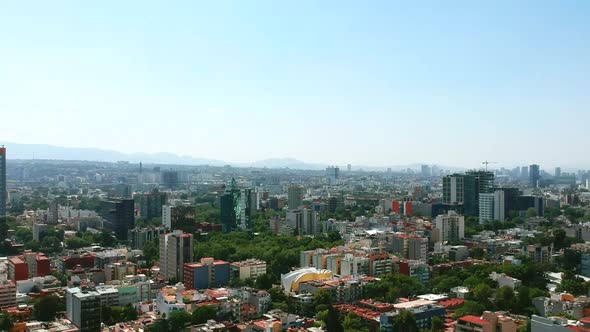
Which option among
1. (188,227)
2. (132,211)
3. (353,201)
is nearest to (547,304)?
(188,227)

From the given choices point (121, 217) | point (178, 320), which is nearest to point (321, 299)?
point (178, 320)

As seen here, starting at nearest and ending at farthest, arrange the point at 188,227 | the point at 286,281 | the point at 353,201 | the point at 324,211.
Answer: the point at 286,281
the point at 188,227
the point at 324,211
the point at 353,201

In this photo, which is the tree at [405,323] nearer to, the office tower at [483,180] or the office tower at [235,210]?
the office tower at [235,210]

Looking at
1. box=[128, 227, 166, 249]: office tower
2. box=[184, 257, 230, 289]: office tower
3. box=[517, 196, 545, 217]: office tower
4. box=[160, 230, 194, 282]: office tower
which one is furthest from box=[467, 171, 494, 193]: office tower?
box=[184, 257, 230, 289]: office tower

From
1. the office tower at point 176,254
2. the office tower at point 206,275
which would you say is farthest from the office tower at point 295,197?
the office tower at point 206,275

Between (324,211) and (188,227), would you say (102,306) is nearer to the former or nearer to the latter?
(188,227)

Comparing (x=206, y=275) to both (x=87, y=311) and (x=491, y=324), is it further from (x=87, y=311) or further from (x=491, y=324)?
(x=491, y=324)
